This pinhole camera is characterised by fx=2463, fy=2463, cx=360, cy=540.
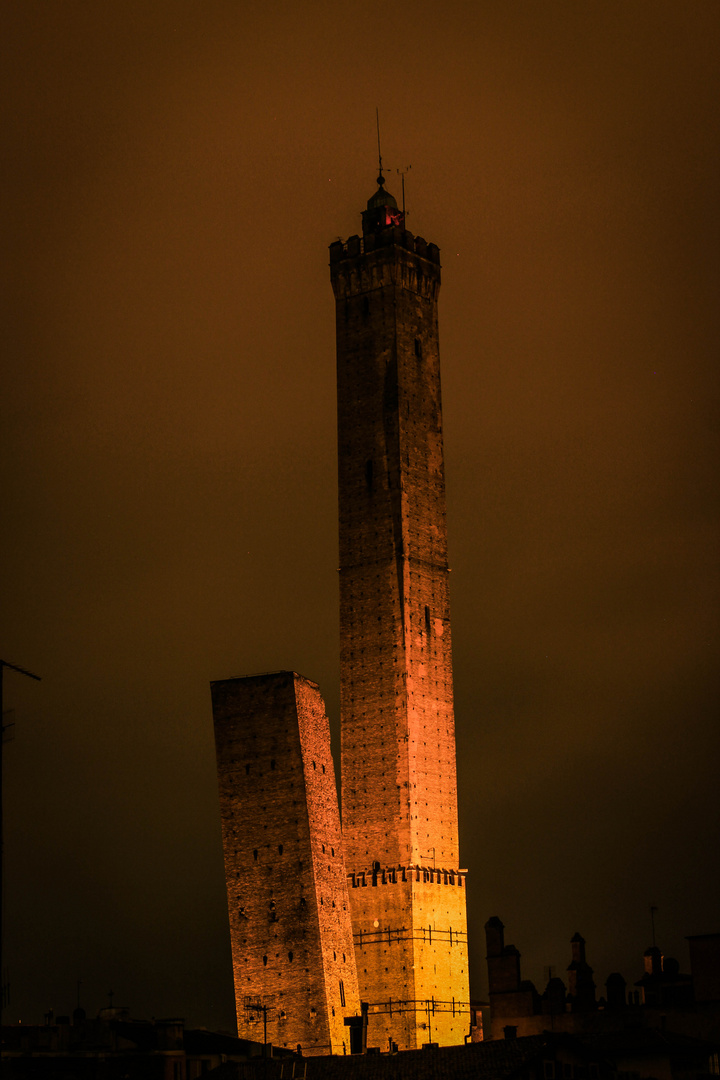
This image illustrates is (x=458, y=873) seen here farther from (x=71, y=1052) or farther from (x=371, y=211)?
(x=371, y=211)

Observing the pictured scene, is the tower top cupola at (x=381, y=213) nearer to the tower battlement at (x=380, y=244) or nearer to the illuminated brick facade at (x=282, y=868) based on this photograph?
the tower battlement at (x=380, y=244)

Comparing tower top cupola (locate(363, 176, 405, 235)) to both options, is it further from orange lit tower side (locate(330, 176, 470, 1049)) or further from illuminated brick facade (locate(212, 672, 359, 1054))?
illuminated brick facade (locate(212, 672, 359, 1054))

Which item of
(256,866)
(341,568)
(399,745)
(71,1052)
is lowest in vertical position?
(71,1052)

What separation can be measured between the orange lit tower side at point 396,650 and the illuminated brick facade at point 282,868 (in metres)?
5.64

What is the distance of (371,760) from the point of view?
64562 mm

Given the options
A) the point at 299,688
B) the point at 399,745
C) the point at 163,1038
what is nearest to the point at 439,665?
the point at 399,745

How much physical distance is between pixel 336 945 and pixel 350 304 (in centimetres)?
1961

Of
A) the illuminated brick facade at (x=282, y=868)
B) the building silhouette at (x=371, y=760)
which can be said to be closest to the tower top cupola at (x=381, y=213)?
the building silhouette at (x=371, y=760)

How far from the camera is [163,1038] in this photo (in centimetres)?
5591

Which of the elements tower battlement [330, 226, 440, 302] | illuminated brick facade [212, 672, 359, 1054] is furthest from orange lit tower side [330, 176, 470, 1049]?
illuminated brick facade [212, 672, 359, 1054]

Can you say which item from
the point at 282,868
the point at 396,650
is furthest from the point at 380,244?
the point at 282,868

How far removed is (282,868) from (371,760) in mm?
8424

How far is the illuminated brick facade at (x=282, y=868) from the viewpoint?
56062 millimetres

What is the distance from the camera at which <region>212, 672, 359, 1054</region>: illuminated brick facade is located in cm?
5606
